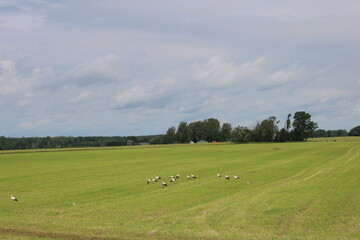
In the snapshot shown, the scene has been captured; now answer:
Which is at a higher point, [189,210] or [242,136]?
[242,136]

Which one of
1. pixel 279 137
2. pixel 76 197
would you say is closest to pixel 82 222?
pixel 76 197

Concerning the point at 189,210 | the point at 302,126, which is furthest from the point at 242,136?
the point at 189,210

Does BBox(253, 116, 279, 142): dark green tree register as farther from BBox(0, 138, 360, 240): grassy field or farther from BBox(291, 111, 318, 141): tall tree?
BBox(0, 138, 360, 240): grassy field

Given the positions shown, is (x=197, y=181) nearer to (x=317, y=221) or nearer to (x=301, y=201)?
(x=301, y=201)

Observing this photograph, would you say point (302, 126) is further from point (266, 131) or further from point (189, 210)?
point (189, 210)

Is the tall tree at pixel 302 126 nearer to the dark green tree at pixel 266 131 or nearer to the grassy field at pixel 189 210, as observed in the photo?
the dark green tree at pixel 266 131

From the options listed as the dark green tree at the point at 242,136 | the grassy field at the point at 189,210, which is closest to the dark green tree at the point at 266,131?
the dark green tree at the point at 242,136

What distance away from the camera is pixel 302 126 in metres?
186

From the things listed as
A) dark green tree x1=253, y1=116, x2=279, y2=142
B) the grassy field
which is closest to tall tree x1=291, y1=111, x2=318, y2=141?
dark green tree x1=253, y1=116, x2=279, y2=142

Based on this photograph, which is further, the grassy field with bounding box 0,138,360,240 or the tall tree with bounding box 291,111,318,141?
the tall tree with bounding box 291,111,318,141

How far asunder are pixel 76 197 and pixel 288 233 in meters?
14.9

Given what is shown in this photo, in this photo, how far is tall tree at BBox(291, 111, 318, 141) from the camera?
18375cm

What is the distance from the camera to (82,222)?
16719 millimetres

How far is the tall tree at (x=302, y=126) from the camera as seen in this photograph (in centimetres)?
18375
